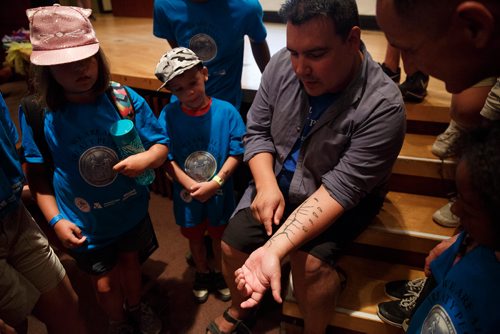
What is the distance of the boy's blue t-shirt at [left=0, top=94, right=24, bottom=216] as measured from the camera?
1095 millimetres

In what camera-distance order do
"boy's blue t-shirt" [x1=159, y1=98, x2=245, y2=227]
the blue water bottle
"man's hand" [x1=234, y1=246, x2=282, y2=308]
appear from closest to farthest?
"man's hand" [x1=234, y1=246, x2=282, y2=308] → the blue water bottle → "boy's blue t-shirt" [x1=159, y1=98, x2=245, y2=227]

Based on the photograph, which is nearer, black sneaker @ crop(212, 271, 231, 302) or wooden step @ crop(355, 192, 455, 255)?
→ wooden step @ crop(355, 192, 455, 255)

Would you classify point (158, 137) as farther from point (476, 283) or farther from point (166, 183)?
point (166, 183)

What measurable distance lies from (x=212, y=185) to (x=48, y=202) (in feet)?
2.05

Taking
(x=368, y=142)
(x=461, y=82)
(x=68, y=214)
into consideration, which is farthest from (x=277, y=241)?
(x=68, y=214)

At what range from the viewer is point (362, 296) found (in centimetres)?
149

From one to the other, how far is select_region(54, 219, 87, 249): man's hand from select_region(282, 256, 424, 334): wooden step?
33.8 inches

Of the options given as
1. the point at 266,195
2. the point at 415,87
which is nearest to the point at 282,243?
the point at 266,195

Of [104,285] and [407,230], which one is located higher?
[407,230]

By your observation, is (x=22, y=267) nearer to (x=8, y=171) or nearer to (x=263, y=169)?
(x=8, y=171)

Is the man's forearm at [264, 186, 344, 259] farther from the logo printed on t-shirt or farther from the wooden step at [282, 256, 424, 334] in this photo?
the logo printed on t-shirt

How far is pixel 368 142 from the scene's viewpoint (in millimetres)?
1169

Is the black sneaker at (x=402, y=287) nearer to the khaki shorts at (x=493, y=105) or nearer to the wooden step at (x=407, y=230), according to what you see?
the wooden step at (x=407, y=230)

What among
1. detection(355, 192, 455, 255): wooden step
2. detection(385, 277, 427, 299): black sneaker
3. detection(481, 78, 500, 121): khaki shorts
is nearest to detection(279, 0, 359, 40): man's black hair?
detection(481, 78, 500, 121): khaki shorts
